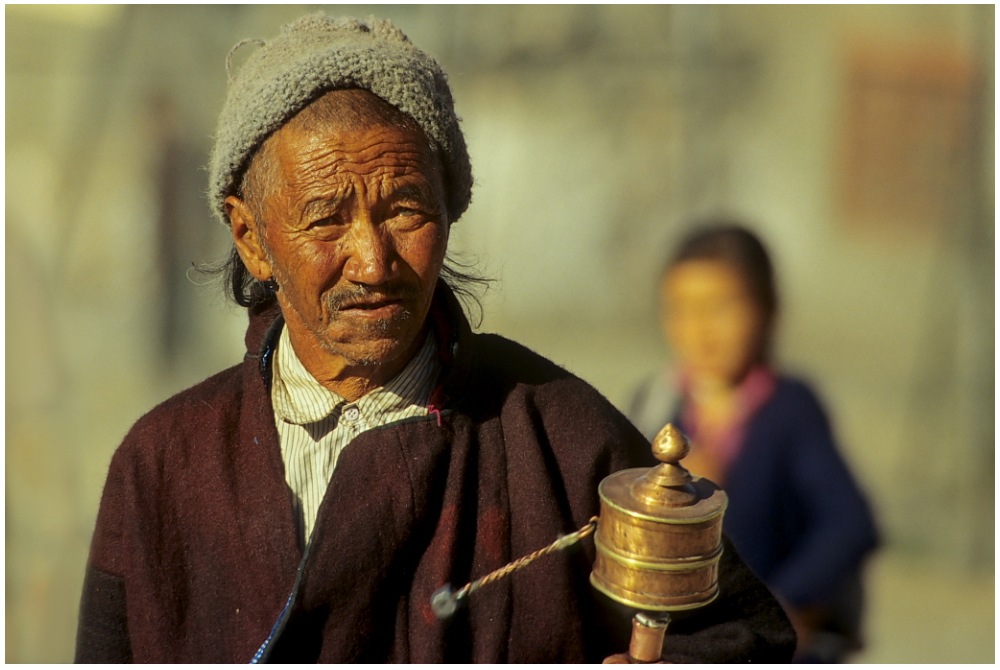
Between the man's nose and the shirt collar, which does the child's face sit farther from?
the man's nose

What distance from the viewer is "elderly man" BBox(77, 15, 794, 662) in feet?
4.25

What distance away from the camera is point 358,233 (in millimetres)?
1289

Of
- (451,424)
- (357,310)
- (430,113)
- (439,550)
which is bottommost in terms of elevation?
(439,550)

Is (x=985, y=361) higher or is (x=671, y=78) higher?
(x=671, y=78)

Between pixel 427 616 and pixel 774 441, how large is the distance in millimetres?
1547

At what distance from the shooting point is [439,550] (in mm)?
1393

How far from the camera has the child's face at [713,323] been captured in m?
2.79

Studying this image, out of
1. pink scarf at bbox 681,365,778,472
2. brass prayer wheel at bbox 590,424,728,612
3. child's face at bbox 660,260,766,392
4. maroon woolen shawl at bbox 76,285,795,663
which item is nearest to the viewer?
brass prayer wheel at bbox 590,424,728,612

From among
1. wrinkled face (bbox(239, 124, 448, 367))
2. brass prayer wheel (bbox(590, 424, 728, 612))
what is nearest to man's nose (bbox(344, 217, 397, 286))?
wrinkled face (bbox(239, 124, 448, 367))

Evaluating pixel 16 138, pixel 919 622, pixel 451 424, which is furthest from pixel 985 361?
pixel 16 138

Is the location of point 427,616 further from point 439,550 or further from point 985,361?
point 985,361

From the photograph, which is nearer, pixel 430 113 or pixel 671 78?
pixel 430 113

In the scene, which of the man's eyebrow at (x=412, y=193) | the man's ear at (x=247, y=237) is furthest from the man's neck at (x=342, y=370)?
the man's eyebrow at (x=412, y=193)

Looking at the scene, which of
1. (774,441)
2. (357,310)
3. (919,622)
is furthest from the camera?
(919,622)
